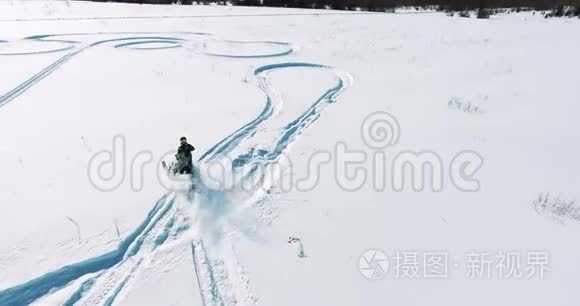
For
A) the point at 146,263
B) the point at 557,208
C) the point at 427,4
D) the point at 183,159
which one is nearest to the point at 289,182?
the point at 183,159

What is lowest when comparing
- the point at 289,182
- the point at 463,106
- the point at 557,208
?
the point at 557,208

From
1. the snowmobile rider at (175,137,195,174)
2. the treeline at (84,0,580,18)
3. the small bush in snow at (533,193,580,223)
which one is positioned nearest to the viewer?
the small bush in snow at (533,193,580,223)

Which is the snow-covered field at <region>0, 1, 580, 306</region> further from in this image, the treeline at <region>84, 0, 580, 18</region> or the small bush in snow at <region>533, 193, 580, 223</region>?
the treeline at <region>84, 0, 580, 18</region>

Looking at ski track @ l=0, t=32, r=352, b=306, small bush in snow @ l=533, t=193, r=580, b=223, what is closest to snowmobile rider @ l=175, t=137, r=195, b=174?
ski track @ l=0, t=32, r=352, b=306

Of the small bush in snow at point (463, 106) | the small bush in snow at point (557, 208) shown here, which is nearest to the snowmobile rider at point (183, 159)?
the small bush in snow at point (557, 208)

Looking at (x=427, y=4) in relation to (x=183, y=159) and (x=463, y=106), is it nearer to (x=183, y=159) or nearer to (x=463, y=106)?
(x=463, y=106)

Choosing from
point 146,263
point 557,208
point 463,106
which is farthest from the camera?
point 463,106

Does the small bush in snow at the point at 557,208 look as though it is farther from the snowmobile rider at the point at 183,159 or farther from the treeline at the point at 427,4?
the treeline at the point at 427,4

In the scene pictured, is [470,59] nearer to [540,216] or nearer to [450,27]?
[450,27]
